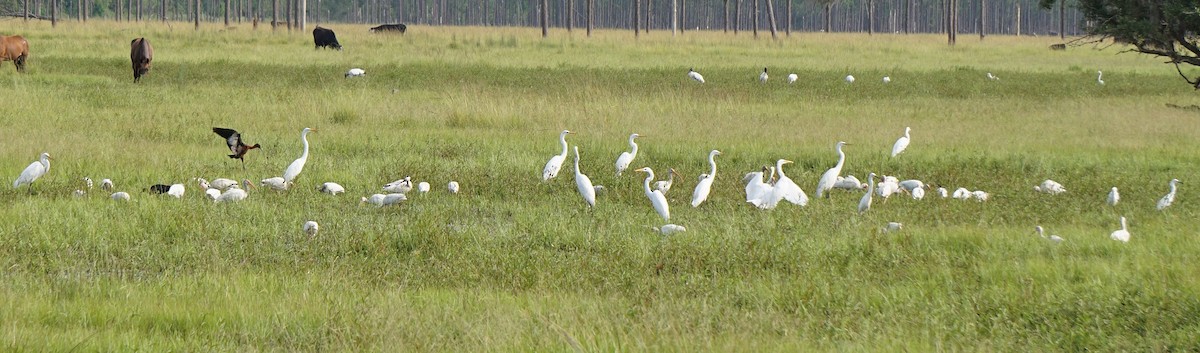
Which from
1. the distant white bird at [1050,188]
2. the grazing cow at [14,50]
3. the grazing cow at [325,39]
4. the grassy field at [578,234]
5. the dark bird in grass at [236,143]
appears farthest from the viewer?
the grazing cow at [325,39]

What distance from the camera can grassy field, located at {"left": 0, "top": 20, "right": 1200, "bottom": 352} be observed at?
255 inches

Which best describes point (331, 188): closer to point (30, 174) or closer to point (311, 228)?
point (311, 228)

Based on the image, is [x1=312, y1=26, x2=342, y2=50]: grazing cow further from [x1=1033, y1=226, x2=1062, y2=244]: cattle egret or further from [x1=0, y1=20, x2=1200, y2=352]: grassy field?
[x1=1033, y1=226, x2=1062, y2=244]: cattle egret

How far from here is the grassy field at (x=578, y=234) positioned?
21.3 feet

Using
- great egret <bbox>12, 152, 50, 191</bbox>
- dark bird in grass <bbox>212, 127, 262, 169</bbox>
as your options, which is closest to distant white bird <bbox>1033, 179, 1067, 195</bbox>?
dark bird in grass <bbox>212, 127, 262, 169</bbox>

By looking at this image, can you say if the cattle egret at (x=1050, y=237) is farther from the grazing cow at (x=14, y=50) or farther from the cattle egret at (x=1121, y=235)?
the grazing cow at (x=14, y=50)

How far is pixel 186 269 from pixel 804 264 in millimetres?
4132

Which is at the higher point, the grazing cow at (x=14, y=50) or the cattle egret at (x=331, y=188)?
the grazing cow at (x=14, y=50)

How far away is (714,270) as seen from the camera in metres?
8.20

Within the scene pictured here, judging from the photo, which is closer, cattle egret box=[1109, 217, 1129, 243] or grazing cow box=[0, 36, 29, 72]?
cattle egret box=[1109, 217, 1129, 243]

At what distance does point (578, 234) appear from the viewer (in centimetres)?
955

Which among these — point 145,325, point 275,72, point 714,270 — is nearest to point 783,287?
point 714,270

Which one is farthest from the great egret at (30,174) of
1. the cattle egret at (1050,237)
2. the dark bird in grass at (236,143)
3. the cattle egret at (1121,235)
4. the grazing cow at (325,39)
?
the grazing cow at (325,39)

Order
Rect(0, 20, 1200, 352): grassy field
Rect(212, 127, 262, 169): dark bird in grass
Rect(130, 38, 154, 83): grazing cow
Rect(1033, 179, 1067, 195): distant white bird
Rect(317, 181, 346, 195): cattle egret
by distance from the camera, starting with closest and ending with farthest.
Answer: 1. Rect(0, 20, 1200, 352): grassy field
2. Rect(317, 181, 346, 195): cattle egret
3. Rect(1033, 179, 1067, 195): distant white bird
4. Rect(212, 127, 262, 169): dark bird in grass
5. Rect(130, 38, 154, 83): grazing cow
